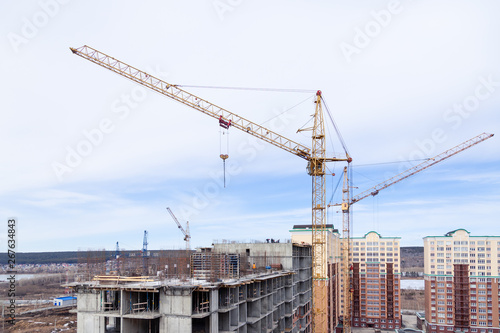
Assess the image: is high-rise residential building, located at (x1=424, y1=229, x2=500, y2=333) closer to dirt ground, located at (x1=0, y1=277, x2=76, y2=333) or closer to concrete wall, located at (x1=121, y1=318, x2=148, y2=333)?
dirt ground, located at (x1=0, y1=277, x2=76, y2=333)

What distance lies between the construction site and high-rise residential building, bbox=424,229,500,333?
11.8m

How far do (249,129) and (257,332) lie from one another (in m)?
30.9

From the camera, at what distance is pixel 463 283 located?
271ft

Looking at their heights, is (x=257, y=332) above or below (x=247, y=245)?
below

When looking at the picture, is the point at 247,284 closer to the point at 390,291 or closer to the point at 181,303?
the point at 181,303

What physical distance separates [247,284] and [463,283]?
222 feet

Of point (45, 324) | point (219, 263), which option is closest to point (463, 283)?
point (219, 263)

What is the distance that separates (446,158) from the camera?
325 ft

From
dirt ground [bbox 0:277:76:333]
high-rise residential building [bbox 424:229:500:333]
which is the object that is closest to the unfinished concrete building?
dirt ground [bbox 0:277:76:333]

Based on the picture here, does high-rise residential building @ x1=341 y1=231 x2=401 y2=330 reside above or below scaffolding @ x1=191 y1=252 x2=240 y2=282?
below

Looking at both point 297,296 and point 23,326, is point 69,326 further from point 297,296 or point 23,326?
point 297,296

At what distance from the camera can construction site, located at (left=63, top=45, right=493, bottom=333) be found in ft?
87.4

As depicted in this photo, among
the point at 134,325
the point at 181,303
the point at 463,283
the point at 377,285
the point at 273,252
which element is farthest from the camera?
the point at 377,285

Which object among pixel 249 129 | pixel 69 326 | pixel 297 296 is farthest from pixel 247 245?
pixel 69 326
